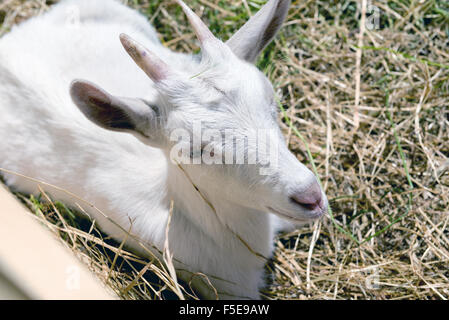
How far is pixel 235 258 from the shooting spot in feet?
8.75

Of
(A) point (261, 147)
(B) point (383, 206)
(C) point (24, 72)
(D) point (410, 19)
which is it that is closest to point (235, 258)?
(A) point (261, 147)

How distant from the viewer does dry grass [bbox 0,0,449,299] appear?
2.84 meters

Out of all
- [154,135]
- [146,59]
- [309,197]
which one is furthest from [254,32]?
[309,197]

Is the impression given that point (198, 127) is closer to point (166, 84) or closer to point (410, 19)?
point (166, 84)

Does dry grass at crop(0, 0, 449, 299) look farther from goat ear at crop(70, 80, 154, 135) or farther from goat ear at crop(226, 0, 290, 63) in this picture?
goat ear at crop(226, 0, 290, 63)

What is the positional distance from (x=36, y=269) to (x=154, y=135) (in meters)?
0.72

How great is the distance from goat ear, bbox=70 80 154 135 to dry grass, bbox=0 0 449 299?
756 mm

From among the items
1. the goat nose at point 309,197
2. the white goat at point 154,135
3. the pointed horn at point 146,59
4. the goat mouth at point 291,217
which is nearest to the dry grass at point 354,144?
the white goat at point 154,135

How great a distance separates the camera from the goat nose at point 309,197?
2047mm

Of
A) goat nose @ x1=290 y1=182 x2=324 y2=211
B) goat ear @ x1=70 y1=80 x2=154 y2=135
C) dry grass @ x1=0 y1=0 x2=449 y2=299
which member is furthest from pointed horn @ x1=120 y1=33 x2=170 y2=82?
dry grass @ x1=0 y1=0 x2=449 y2=299

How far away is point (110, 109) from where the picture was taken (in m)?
2.07

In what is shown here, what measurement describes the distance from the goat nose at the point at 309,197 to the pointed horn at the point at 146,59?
0.74 meters

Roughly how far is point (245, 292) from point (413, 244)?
103 centimetres

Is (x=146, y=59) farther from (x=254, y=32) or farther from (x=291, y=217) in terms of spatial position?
(x=291, y=217)
